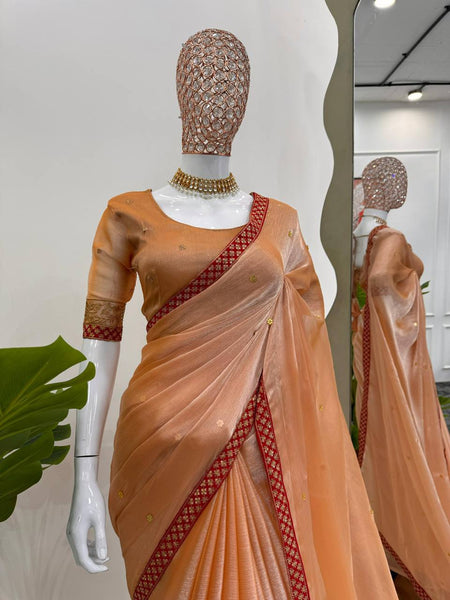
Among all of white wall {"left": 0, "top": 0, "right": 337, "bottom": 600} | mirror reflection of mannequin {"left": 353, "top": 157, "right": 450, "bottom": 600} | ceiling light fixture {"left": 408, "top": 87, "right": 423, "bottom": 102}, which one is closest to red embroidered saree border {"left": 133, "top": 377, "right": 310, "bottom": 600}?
white wall {"left": 0, "top": 0, "right": 337, "bottom": 600}

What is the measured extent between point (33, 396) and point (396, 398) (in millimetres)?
1268

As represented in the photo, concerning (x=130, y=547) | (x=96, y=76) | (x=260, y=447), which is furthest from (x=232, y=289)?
(x=96, y=76)

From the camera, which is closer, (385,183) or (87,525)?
(87,525)

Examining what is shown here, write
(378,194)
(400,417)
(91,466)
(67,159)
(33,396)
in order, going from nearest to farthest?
(33,396) → (91,466) → (67,159) → (400,417) → (378,194)

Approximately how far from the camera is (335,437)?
3.54 feet

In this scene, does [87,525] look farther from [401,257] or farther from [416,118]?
[416,118]

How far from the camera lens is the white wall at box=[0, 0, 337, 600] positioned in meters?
1.54

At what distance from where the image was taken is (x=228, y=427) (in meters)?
0.92

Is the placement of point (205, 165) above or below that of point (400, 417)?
above

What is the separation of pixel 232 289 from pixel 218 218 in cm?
16

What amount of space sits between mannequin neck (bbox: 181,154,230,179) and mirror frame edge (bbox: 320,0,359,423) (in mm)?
899

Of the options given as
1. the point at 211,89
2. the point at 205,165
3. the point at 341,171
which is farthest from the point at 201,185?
the point at 341,171

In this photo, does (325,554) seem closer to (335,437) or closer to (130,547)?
(335,437)

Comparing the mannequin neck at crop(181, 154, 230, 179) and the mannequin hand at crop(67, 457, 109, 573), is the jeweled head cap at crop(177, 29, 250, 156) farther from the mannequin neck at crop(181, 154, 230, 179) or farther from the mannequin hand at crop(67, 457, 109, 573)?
the mannequin hand at crop(67, 457, 109, 573)
